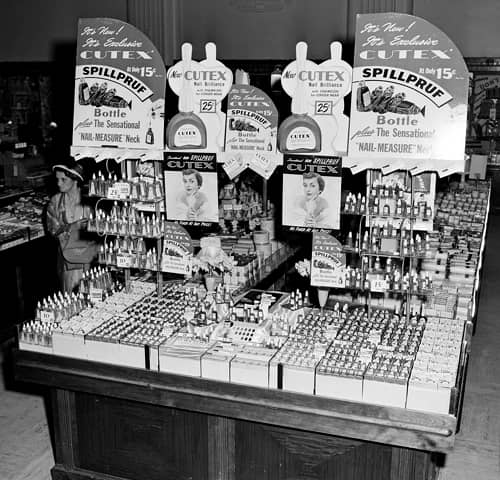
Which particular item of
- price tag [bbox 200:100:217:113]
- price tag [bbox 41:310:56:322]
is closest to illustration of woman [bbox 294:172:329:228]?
price tag [bbox 200:100:217:113]

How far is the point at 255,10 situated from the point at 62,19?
2.95m

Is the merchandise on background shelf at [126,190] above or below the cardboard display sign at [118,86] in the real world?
below

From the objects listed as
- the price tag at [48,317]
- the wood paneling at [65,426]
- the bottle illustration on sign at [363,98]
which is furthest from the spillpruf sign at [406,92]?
the wood paneling at [65,426]

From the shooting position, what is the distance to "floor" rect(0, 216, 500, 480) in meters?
4.61

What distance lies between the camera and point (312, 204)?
165 inches

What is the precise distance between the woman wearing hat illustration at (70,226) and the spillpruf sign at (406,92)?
115 inches

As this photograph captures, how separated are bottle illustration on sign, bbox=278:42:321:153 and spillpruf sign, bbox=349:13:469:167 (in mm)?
241

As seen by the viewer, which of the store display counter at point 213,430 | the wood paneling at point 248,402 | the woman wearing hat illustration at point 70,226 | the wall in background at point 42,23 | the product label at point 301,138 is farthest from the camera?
the wall in background at point 42,23

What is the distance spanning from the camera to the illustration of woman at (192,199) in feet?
14.7

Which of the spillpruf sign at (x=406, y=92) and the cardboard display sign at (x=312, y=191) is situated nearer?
the spillpruf sign at (x=406, y=92)

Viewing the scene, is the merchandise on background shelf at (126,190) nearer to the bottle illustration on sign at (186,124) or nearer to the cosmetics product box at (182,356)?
the bottle illustration on sign at (186,124)

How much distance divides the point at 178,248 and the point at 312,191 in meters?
0.99

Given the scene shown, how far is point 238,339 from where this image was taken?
159 inches

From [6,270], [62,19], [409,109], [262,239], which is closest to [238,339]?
[409,109]
